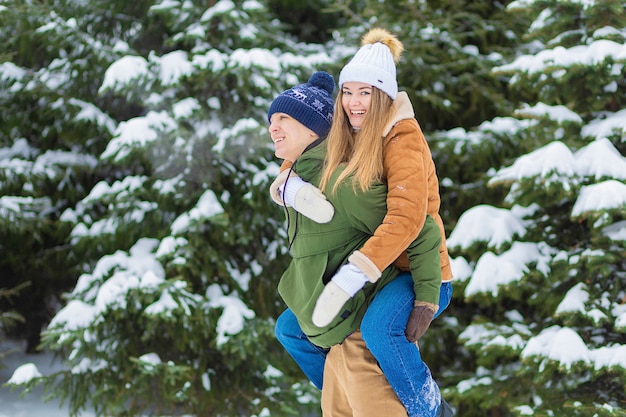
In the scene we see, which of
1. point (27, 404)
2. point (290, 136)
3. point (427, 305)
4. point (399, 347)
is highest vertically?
point (290, 136)

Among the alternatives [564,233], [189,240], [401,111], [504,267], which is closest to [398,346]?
[401,111]

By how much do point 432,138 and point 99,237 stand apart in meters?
3.33

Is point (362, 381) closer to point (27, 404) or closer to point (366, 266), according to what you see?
point (366, 266)

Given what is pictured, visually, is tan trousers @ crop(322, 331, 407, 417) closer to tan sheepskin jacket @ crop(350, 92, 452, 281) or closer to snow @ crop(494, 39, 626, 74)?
tan sheepskin jacket @ crop(350, 92, 452, 281)

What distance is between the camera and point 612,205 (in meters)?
3.82

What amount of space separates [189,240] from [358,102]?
11.6 feet

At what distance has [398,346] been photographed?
1.96m

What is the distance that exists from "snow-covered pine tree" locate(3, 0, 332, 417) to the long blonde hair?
3.00m

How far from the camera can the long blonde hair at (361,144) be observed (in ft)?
6.54

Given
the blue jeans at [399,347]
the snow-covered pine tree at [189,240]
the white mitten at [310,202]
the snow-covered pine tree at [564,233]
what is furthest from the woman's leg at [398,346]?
the snow-covered pine tree at [189,240]

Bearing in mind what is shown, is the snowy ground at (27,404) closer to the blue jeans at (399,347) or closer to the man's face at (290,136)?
the man's face at (290,136)

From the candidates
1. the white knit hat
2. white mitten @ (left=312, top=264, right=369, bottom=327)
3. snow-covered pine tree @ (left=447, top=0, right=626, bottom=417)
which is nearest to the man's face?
the white knit hat

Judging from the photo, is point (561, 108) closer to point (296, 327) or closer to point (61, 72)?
point (296, 327)

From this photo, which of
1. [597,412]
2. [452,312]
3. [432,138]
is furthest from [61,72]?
[597,412]
